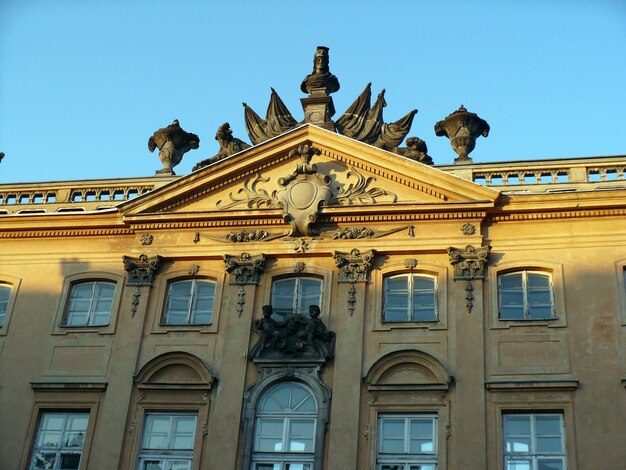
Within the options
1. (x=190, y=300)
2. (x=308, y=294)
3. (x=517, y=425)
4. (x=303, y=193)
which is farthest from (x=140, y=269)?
(x=517, y=425)

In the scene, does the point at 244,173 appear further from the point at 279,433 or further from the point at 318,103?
the point at 279,433

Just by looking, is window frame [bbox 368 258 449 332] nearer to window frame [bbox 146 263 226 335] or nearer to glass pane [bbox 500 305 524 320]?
glass pane [bbox 500 305 524 320]

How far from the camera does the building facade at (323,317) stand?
66.2 feet

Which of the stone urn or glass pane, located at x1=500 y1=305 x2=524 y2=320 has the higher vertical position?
the stone urn

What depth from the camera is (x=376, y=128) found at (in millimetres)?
24578

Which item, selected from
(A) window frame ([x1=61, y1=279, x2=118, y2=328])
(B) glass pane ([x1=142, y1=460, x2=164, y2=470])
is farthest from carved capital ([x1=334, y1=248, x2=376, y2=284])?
(B) glass pane ([x1=142, y1=460, x2=164, y2=470])

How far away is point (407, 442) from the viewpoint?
20.2 m

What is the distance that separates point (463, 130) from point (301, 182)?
3981 mm

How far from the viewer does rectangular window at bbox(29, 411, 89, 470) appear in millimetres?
21406

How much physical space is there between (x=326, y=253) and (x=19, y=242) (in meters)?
7.51

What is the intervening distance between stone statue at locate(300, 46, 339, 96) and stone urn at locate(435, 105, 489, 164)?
307cm

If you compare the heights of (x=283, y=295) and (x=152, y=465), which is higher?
(x=283, y=295)

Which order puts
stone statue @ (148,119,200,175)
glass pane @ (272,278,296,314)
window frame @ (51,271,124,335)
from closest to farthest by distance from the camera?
glass pane @ (272,278,296,314) → window frame @ (51,271,124,335) → stone statue @ (148,119,200,175)

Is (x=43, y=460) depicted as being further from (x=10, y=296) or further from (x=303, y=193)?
(x=303, y=193)
